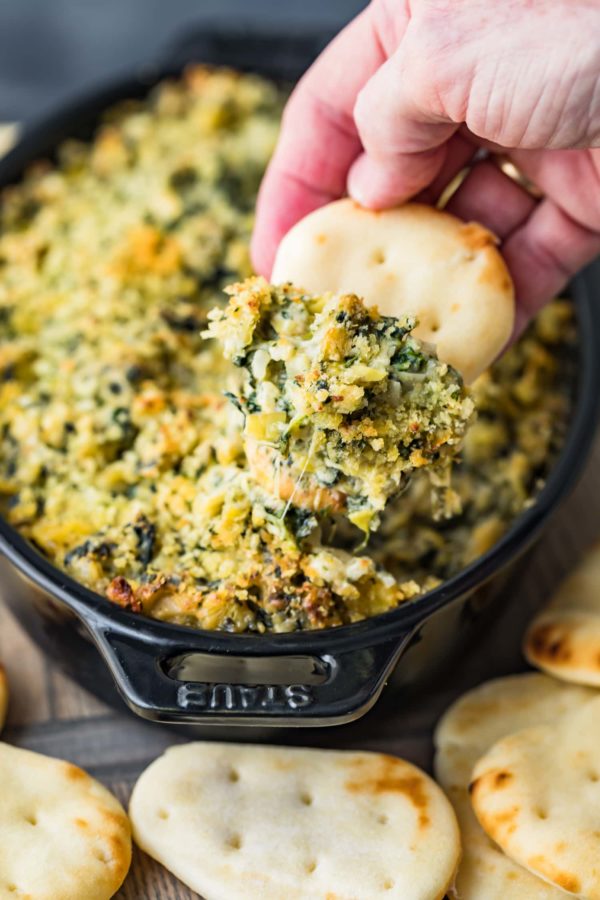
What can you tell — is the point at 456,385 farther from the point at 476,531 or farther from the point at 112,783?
the point at 112,783

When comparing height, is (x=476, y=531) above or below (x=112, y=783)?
above

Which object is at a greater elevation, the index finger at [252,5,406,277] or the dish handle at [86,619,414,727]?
the index finger at [252,5,406,277]

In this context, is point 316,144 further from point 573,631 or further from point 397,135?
point 573,631

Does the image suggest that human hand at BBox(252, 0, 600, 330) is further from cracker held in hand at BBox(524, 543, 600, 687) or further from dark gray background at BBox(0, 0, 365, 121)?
dark gray background at BBox(0, 0, 365, 121)

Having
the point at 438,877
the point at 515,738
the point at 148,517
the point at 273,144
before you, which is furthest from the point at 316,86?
the point at 438,877

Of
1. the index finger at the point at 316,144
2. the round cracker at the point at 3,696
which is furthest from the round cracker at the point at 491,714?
the index finger at the point at 316,144

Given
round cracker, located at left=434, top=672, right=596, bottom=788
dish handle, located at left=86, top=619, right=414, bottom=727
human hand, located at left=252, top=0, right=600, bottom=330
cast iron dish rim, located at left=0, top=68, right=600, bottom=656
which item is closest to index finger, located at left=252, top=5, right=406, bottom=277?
human hand, located at left=252, top=0, right=600, bottom=330

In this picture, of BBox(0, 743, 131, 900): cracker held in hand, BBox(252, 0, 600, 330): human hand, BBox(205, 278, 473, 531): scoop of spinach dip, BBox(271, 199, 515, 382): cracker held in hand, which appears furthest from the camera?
BBox(271, 199, 515, 382): cracker held in hand
